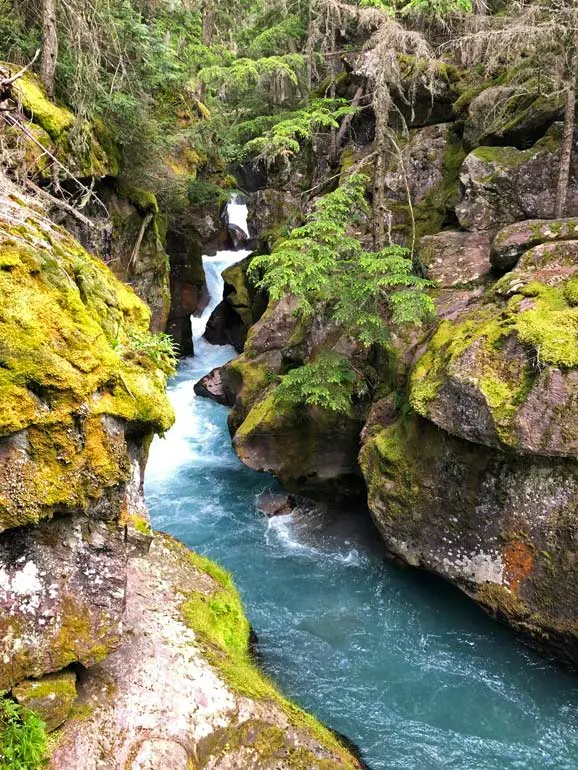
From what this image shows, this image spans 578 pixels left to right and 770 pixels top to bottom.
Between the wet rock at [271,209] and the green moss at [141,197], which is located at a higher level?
the wet rock at [271,209]

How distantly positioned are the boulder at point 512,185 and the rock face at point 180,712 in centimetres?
1134

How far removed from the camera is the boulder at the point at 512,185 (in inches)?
511

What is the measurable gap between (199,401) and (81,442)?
15.5 m

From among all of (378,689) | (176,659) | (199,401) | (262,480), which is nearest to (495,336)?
(378,689)

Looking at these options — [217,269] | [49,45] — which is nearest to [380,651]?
[49,45]

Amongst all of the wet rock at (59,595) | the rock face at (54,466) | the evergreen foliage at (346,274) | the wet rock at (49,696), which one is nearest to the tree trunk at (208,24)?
the evergreen foliage at (346,274)

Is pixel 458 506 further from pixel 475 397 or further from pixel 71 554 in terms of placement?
pixel 71 554

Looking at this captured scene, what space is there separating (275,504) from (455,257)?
24.6ft

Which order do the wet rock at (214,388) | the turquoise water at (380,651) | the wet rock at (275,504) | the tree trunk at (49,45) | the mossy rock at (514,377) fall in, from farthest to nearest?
the wet rock at (214,388), the wet rock at (275,504), the tree trunk at (49,45), the mossy rock at (514,377), the turquoise water at (380,651)

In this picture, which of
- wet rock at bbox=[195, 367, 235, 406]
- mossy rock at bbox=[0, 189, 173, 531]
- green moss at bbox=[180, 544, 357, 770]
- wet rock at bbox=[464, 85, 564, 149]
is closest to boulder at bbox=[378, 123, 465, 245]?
wet rock at bbox=[464, 85, 564, 149]

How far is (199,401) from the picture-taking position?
20641mm

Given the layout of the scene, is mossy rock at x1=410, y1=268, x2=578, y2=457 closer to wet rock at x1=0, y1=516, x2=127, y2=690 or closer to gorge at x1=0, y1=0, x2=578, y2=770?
gorge at x1=0, y1=0, x2=578, y2=770

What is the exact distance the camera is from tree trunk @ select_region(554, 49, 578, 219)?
442 inches

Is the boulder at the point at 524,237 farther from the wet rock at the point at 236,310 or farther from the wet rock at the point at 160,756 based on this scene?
the wet rock at the point at 160,756
